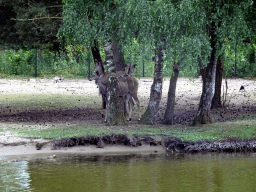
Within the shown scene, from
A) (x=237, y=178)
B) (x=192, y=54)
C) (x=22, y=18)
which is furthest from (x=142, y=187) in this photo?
(x=22, y=18)

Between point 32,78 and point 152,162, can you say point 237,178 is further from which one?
point 32,78

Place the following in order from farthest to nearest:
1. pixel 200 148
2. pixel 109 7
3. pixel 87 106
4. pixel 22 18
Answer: pixel 87 106, pixel 22 18, pixel 109 7, pixel 200 148

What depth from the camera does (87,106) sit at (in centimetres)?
2370

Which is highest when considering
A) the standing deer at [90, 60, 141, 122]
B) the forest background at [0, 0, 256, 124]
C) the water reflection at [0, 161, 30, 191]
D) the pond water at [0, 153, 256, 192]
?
the forest background at [0, 0, 256, 124]

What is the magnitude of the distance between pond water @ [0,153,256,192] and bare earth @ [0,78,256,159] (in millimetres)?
1320

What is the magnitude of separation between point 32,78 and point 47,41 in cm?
1265

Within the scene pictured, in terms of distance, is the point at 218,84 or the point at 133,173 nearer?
the point at 133,173

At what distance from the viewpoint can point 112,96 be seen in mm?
15641

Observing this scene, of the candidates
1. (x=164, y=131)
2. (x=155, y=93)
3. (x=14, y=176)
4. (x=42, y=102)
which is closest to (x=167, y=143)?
(x=164, y=131)

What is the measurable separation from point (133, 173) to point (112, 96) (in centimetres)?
510

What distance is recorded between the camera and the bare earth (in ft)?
46.8

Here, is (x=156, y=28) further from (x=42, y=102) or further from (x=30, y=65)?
(x=30, y=65)

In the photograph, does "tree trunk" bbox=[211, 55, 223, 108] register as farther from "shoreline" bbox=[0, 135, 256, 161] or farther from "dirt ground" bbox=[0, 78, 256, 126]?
"shoreline" bbox=[0, 135, 256, 161]

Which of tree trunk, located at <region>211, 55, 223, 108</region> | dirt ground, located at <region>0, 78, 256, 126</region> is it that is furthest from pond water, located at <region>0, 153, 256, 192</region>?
tree trunk, located at <region>211, 55, 223, 108</region>
